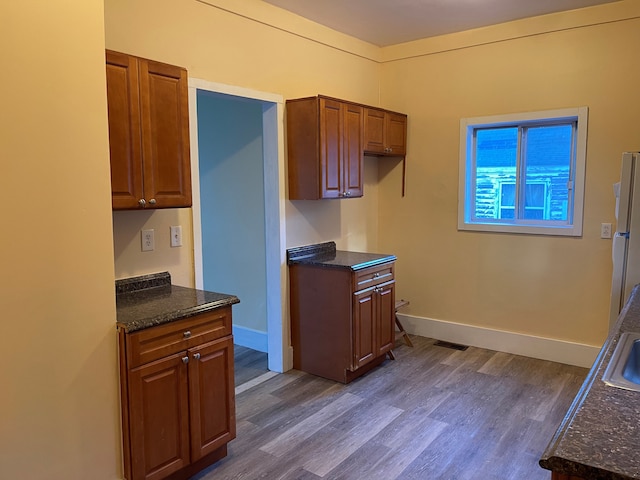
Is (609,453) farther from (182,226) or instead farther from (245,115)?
(245,115)

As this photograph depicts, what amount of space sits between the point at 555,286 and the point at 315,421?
7.52 feet

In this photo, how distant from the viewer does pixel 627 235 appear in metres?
3.03

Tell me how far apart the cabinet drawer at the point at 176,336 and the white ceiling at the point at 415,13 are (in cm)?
232

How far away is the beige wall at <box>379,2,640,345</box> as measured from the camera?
3.61 metres

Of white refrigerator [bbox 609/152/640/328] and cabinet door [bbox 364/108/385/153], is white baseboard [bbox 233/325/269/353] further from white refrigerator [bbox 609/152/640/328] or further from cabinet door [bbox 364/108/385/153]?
white refrigerator [bbox 609/152/640/328]

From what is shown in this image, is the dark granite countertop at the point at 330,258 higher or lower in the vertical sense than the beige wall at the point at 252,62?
lower

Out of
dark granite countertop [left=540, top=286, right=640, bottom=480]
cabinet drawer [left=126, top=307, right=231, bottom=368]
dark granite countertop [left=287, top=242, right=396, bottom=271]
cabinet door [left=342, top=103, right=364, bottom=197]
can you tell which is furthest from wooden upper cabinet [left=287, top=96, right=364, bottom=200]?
dark granite countertop [left=540, top=286, right=640, bottom=480]

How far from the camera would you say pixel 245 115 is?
13.5 feet

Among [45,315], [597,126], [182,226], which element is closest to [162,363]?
[45,315]

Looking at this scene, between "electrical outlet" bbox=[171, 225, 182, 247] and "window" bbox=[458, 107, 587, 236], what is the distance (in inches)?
101

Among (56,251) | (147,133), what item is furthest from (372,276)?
(56,251)

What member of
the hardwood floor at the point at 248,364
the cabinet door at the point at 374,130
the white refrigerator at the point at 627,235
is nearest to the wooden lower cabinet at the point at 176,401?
the hardwood floor at the point at 248,364

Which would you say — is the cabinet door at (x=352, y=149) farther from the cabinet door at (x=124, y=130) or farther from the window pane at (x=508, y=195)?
the cabinet door at (x=124, y=130)

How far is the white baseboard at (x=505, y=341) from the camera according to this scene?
12.6 feet
